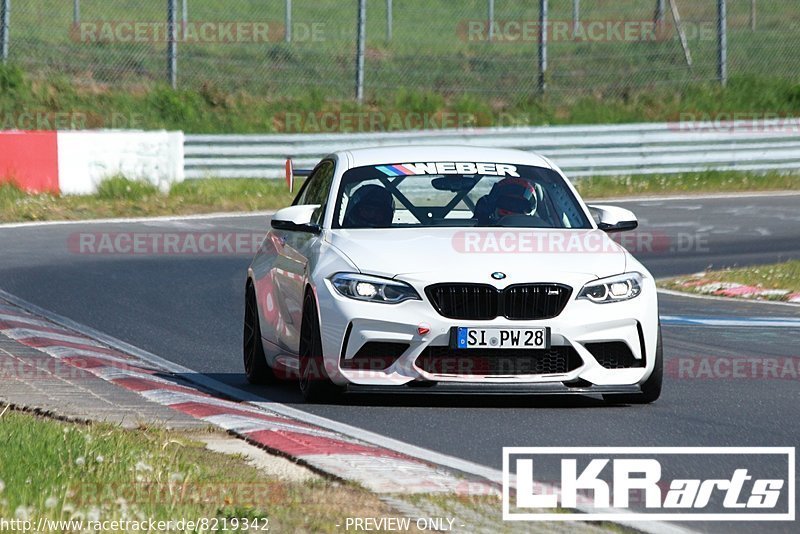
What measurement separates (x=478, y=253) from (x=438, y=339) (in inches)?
24.0

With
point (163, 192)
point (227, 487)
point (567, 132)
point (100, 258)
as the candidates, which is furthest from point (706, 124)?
point (227, 487)

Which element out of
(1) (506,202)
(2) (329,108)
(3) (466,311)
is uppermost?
(2) (329,108)

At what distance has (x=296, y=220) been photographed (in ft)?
29.7

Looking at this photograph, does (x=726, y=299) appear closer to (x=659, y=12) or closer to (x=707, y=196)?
(x=707, y=196)

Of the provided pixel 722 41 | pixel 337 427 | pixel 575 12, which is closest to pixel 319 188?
pixel 337 427

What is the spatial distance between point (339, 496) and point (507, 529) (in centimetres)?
69

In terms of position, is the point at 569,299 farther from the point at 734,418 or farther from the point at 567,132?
the point at 567,132

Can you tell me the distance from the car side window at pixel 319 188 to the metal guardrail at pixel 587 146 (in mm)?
14555

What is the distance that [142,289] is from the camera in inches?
587

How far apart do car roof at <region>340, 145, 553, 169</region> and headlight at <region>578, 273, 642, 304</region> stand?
58.1 inches

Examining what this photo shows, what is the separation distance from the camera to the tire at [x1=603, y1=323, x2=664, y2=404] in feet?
28.2

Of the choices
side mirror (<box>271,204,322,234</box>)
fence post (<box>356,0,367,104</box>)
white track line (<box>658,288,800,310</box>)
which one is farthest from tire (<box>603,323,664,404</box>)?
fence post (<box>356,0,367,104</box>)

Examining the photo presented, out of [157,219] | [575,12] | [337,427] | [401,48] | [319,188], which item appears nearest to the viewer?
[337,427]

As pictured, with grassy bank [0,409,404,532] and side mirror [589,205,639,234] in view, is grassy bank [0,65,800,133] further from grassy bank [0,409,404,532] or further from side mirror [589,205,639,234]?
grassy bank [0,409,404,532]
